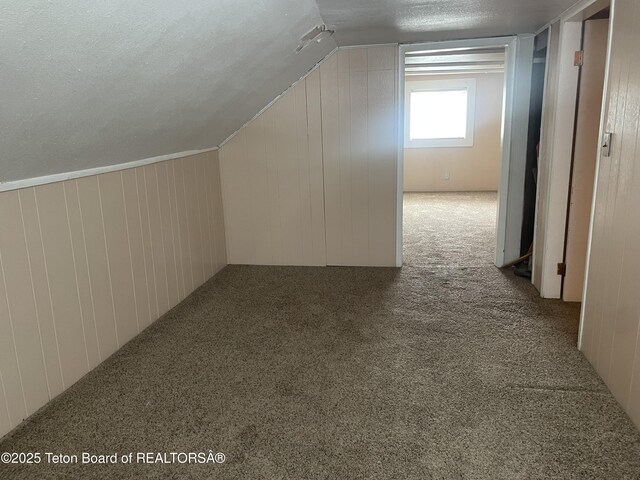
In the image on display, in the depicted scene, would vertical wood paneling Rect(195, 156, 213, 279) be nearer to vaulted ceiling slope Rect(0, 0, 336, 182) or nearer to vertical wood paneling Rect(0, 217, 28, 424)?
vaulted ceiling slope Rect(0, 0, 336, 182)

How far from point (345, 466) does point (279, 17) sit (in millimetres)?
1935

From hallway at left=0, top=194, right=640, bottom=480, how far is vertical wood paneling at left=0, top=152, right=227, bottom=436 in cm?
12

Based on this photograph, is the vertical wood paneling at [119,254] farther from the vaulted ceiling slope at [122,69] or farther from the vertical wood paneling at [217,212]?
the vertical wood paneling at [217,212]

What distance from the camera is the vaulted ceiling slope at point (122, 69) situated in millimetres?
1244

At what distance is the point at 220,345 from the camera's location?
2588 mm

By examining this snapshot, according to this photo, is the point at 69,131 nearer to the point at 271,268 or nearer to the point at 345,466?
the point at 345,466

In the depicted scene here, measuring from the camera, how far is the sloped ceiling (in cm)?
128

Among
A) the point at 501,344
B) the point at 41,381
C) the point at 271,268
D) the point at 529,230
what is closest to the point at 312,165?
the point at 271,268

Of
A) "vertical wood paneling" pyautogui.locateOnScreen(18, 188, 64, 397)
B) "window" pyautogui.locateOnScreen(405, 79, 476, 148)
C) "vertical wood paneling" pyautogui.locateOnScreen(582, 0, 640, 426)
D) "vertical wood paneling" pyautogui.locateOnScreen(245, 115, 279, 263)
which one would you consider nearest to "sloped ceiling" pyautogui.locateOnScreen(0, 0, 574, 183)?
"vertical wood paneling" pyautogui.locateOnScreen(18, 188, 64, 397)

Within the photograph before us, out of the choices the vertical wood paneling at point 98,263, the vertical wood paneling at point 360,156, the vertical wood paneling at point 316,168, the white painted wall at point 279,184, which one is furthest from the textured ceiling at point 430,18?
the vertical wood paneling at point 98,263

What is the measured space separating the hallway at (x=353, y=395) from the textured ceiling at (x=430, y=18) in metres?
1.74

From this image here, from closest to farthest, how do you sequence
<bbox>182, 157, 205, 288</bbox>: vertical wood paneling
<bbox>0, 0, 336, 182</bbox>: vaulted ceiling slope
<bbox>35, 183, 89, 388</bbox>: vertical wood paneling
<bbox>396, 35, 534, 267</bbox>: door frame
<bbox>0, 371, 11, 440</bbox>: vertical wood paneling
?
<bbox>0, 0, 336, 182</bbox>: vaulted ceiling slope → <bbox>0, 371, 11, 440</bbox>: vertical wood paneling → <bbox>35, 183, 89, 388</bbox>: vertical wood paneling → <bbox>182, 157, 205, 288</bbox>: vertical wood paneling → <bbox>396, 35, 534, 267</bbox>: door frame

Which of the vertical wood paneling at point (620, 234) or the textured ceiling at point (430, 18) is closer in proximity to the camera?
the vertical wood paneling at point (620, 234)

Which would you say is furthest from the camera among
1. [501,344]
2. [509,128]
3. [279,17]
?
[509,128]
